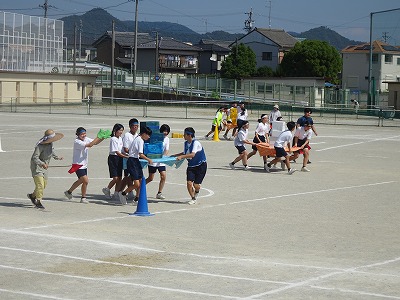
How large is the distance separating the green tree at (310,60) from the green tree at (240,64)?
502 cm

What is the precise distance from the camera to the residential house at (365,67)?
97.3 metres

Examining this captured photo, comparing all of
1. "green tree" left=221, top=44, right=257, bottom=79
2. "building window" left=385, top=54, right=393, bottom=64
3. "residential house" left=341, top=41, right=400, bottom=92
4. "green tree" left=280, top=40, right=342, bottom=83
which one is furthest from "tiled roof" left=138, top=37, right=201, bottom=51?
"building window" left=385, top=54, right=393, bottom=64

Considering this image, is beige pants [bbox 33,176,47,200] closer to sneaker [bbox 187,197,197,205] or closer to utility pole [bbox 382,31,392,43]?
sneaker [bbox 187,197,197,205]

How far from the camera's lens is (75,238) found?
13.4 metres

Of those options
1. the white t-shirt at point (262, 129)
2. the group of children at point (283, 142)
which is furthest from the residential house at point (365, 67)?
the white t-shirt at point (262, 129)

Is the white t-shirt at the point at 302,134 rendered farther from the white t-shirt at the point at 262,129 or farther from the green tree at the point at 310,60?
the green tree at the point at 310,60

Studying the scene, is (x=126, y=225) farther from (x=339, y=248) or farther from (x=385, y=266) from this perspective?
(x=385, y=266)

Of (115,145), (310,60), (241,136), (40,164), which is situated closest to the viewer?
(40,164)

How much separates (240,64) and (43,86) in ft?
132

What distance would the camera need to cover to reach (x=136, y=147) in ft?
55.5

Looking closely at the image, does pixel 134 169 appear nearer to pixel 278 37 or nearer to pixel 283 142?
pixel 283 142

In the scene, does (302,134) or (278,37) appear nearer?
(302,134)

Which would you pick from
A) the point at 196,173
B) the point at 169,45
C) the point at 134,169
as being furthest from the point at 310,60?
the point at 134,169

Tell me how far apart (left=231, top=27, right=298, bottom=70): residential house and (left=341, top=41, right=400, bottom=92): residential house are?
1811 centimetres
